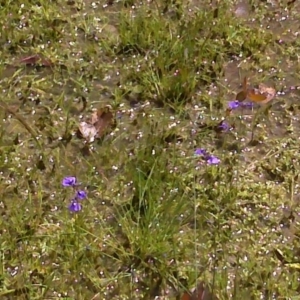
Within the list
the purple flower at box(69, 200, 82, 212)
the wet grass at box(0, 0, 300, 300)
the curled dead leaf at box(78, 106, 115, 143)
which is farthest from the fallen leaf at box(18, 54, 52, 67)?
the purple flower at box(69, 200, 82, 212)

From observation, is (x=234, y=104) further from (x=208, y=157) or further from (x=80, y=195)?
(x=80, y=195)

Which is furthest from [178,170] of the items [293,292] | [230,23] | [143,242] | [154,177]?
[230,23]

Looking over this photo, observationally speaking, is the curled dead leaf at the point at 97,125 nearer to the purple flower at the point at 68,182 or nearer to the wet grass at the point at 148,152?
the wet grass at the point at 148,152

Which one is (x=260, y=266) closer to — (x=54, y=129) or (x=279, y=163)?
(x=279, y=163)

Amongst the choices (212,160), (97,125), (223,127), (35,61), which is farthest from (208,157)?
(35,61)

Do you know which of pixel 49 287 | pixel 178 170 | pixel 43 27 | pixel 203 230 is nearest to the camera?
pixel 49 287

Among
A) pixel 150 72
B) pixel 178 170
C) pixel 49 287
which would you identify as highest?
pixel 150 72

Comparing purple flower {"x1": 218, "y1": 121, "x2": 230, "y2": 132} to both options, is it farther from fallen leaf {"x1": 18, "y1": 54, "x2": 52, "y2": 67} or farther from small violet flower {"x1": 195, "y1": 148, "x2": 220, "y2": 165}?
fallen leaf {"x1": 18, "y1": 54, "x2": 52, "y2": 67}
